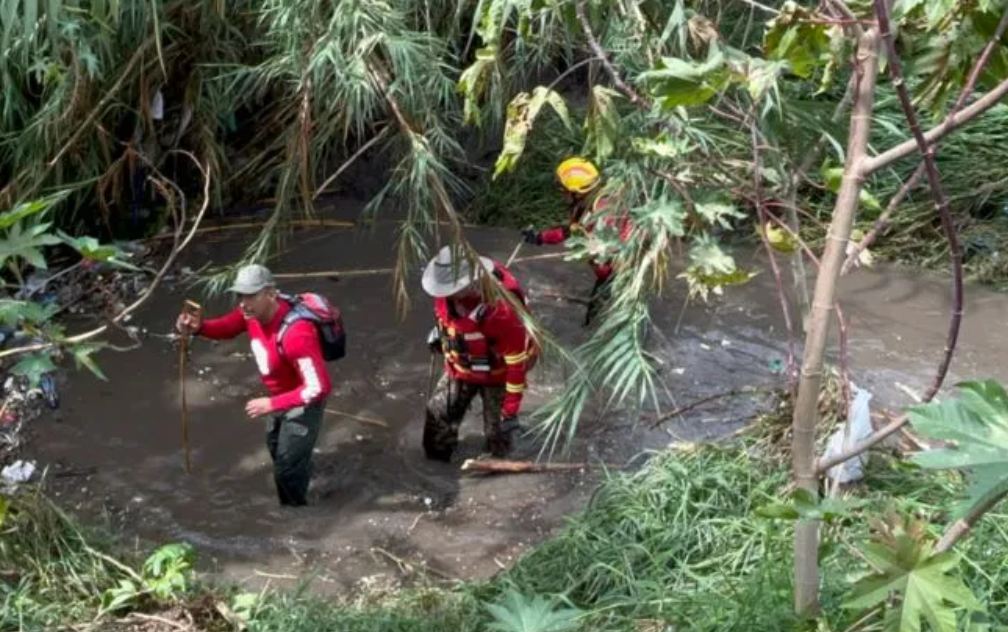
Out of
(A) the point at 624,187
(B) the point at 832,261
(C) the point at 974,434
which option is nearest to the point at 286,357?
(A) the point at 624,187

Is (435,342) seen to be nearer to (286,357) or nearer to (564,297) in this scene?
(286,357)

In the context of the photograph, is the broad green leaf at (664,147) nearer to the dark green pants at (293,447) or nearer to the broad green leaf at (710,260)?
the broad green leaf at (710,260)

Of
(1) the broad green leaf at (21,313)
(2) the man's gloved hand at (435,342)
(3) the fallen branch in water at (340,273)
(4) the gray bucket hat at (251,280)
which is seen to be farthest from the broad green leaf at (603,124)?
(3) the fallen branch in water at (340,273)

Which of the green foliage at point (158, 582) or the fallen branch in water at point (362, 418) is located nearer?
the green foliage at point (158, 582)

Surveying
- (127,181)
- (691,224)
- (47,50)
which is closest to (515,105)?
(691,224)

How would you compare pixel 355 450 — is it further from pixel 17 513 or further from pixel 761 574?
pixel 761 574

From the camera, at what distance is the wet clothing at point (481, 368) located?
5578 millimetres

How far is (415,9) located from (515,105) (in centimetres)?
285

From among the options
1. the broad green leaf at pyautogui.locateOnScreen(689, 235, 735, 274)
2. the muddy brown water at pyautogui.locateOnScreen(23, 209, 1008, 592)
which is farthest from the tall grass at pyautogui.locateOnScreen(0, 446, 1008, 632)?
the broad green leaf at pyautogui.locateOnScreen(689, 235, 735, 274)

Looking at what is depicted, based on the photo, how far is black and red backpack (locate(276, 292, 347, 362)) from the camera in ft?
17.5

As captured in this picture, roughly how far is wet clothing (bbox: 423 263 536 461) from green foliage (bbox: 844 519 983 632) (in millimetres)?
2817

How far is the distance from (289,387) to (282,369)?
0.12 metres

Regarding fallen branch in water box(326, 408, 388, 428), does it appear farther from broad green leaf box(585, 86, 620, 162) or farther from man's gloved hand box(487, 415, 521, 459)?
broad green leaf box(585, 86, 620, 162)

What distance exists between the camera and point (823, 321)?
9.12 ft
